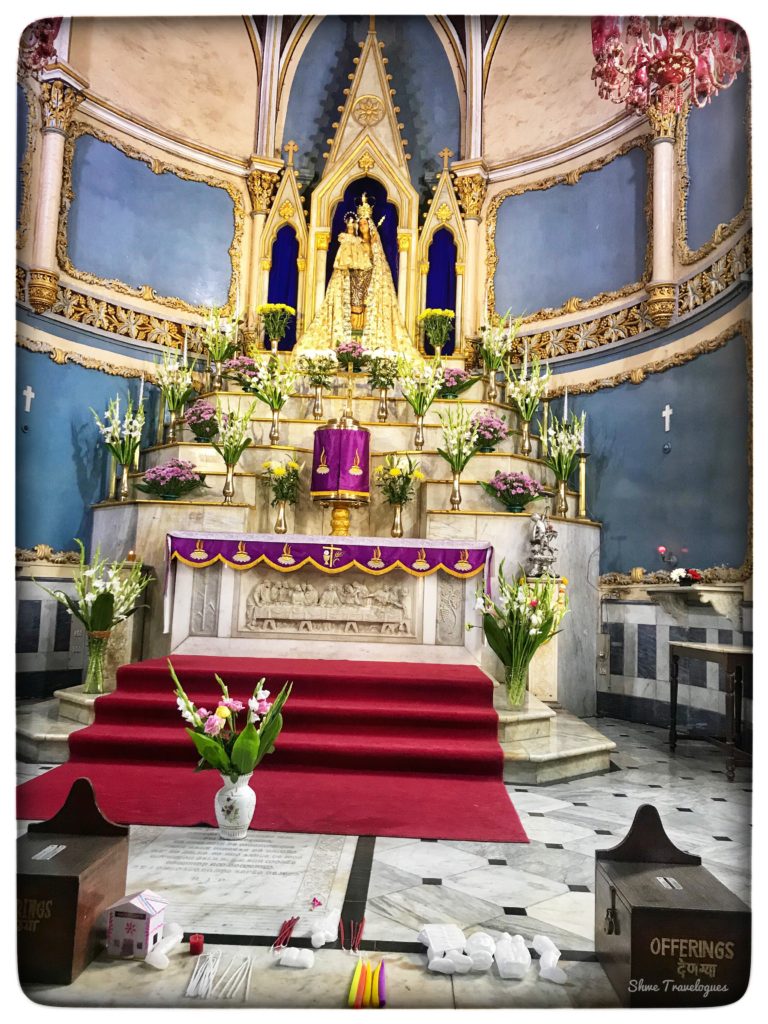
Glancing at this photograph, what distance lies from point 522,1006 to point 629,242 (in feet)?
29.9

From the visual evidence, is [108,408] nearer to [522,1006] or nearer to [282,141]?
[282,141]

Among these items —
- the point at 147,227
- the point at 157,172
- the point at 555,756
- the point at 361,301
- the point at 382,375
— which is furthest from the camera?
the point at 361,301

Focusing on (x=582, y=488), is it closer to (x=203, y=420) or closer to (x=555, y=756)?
(x=555, y=756)

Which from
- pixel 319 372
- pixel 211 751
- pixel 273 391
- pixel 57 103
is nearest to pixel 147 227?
pixel 57 103

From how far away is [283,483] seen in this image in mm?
8562

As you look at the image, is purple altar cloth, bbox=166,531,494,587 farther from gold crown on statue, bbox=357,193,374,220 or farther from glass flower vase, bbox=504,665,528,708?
gold crown on statue, bbox=357,193,374,220

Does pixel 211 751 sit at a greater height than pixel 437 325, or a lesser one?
lesser

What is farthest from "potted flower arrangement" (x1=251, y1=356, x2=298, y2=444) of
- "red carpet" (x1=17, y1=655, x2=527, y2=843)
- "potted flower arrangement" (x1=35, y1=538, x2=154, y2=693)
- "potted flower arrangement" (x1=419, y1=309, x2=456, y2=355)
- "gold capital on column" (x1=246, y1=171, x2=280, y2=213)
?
"gold capital on column" (x1=246, y1=171, x2=280, y2=213)

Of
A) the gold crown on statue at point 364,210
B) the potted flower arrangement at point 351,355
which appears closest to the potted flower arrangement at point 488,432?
the potted flower arrangement at point 351,355

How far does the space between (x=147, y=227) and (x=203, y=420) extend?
10.5 feet

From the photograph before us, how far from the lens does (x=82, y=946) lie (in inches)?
108

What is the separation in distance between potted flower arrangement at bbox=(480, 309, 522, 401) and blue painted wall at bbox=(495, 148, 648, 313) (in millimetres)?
579

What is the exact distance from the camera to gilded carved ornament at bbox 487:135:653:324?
30.6 ft

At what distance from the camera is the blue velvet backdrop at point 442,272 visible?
11828mm
